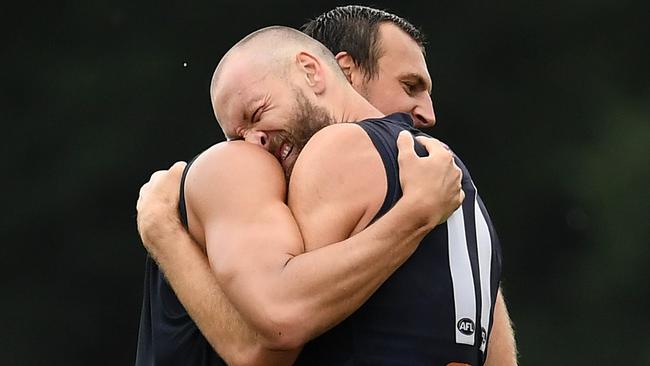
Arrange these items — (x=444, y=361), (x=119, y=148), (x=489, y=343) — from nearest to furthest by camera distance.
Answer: (x=444, y=361)
(x=489, y=343)
(x=119, y=148)

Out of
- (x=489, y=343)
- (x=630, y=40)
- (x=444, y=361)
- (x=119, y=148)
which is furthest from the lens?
(x=630, y=40)

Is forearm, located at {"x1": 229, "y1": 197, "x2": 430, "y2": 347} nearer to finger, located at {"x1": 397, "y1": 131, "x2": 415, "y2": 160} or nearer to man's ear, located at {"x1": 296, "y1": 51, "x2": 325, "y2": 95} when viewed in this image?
finger, located at {"x1": 397, "y1": 131, "x2": 415, "y2": 160}

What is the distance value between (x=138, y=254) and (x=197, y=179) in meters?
5.23

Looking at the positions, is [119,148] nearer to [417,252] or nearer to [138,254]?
[138,254]

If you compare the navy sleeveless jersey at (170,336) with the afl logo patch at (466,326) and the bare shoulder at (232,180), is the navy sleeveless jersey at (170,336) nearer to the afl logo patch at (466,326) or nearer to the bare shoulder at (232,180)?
the bare shoulder at (232,180)

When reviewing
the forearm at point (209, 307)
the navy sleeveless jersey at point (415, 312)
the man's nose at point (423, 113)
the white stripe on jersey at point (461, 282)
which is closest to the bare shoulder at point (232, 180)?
the forearm at point (209, 307)

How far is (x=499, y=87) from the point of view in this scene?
28.7 ft

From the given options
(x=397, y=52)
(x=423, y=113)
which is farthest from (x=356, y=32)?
(x=423, y=113)

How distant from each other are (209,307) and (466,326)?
548 millimetres

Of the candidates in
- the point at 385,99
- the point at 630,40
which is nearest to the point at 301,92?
the point at 385,99

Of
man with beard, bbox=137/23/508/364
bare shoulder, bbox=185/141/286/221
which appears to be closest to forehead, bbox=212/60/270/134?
man with beard, bbox=137/23/508/364

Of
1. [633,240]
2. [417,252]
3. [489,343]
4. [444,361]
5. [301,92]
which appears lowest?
[633,240]

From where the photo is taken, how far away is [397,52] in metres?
4.00

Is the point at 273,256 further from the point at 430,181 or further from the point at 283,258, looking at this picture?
the point at 430,181
